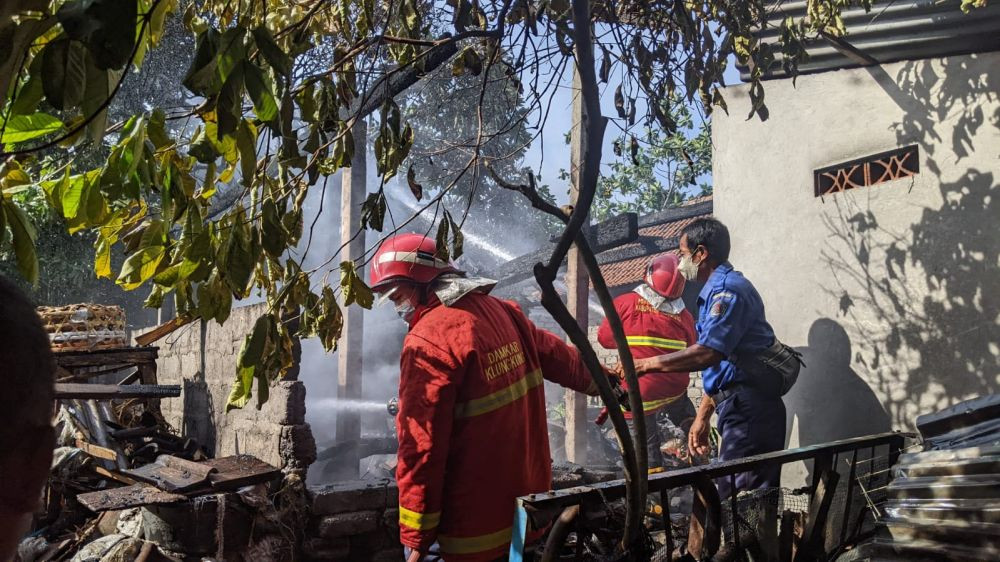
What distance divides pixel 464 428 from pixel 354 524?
256cm

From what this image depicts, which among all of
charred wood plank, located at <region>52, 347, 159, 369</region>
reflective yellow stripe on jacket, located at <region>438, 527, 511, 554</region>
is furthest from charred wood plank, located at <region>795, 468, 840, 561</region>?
charred wood plank, located at <region>52, 347, 159, 369</region>

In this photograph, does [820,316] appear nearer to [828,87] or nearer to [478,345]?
[828,87]

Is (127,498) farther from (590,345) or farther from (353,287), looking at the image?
(590,345)

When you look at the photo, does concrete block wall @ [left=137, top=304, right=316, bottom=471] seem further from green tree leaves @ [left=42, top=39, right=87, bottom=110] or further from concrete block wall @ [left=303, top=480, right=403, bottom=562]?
green tree leaves @ [left=42, top=39, right=87, bottom=110]

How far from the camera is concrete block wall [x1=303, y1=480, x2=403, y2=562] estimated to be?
5.08 metres

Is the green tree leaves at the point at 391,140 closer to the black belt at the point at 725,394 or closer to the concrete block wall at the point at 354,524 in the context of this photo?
the black belt at the point at 725,394

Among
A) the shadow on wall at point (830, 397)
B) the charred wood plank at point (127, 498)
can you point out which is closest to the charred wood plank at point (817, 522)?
the shadow on wall at point (830, 397)

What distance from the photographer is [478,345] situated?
2.98 m

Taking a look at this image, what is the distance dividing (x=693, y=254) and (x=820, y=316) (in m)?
1.24

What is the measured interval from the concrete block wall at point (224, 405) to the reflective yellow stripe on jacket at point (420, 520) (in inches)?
92.6

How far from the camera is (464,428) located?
2.99 metres

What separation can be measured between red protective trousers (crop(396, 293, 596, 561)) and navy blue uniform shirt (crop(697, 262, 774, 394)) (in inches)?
61.5

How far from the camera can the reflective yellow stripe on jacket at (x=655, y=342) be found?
6703mm

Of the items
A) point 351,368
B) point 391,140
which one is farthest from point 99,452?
point 391,140
